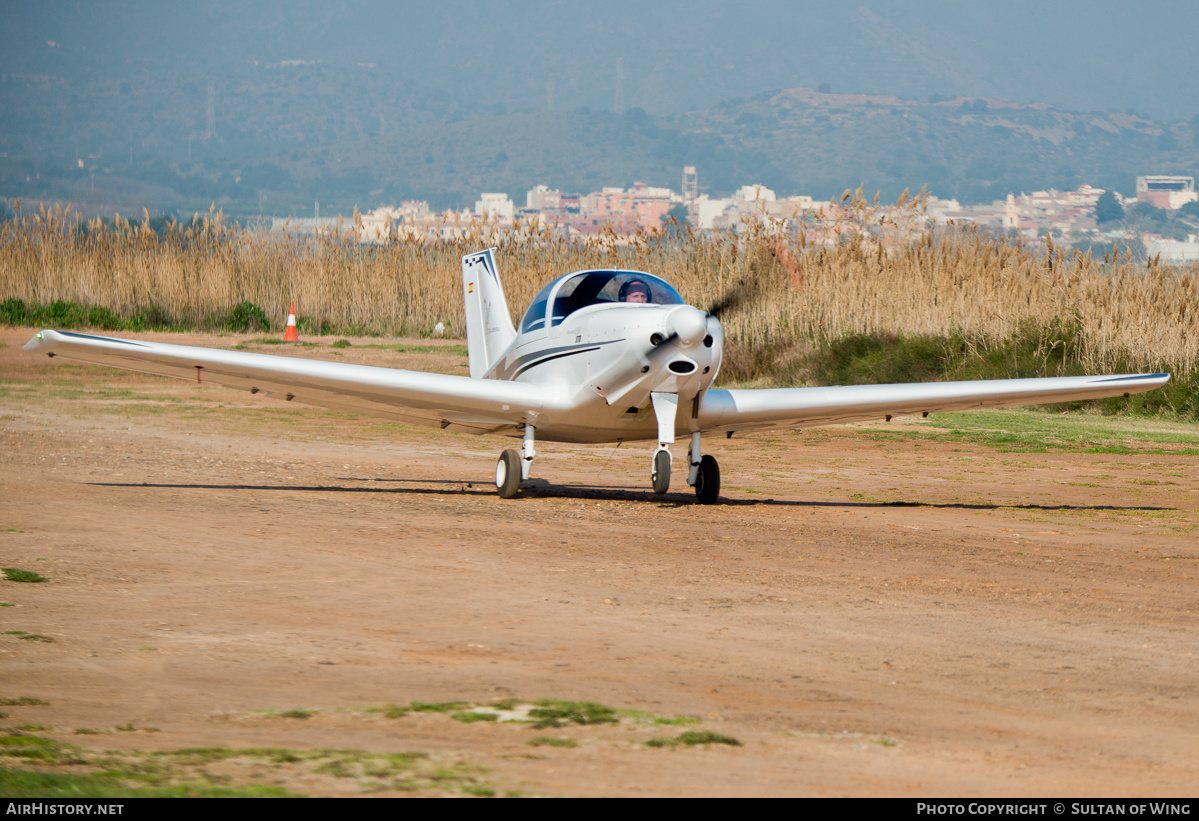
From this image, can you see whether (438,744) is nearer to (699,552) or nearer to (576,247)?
(699,552)

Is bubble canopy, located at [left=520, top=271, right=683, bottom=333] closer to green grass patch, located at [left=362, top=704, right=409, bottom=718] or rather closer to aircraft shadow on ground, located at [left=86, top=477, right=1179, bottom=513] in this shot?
aircraft shadow on ground, located at [left=86, top=477, right=1179, bottom=513]

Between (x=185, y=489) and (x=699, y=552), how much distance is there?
5.33 meters

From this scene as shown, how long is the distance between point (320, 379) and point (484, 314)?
3973mm

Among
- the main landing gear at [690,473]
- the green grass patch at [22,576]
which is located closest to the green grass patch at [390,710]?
the green grass patch at [22,576]

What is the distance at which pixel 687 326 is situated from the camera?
10.9 m

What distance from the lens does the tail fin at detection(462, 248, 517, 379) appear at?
15.3 metres

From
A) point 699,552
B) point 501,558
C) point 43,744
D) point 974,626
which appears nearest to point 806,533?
point 699,552

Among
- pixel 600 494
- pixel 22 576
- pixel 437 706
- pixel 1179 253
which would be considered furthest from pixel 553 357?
pixel 1179 253

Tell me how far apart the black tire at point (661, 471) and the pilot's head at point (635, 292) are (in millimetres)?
1630

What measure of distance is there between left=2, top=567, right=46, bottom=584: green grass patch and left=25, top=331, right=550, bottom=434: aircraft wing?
4.30 metres

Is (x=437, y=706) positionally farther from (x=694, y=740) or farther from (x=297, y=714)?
(x=694, y=740)

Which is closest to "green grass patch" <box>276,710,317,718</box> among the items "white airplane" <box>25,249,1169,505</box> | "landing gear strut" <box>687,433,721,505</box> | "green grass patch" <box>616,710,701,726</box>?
"green grass patch" <box>616,710,701,726</box>

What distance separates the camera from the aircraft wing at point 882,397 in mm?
12281
